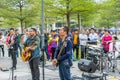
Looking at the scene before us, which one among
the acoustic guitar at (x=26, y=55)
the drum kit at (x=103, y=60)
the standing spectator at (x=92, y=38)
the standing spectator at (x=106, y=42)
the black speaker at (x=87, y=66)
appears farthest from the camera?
the standing spectator at (x=92, y=38)

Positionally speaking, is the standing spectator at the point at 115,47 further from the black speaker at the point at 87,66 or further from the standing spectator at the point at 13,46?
the standing spectator at the point at 13,46

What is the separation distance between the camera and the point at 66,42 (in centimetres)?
866

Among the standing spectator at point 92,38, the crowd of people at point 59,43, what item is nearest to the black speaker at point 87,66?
the crowd of people at point 59,43

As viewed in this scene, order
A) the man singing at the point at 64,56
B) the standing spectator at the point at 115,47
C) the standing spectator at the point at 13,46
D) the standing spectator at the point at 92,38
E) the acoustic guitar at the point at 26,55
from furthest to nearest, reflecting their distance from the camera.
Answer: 1. the standing spectator at the point at 92,38
2. the standing spectator at the point at 13,46
3. the standing spectator at the point at 115,47
4. the acoustic guitar at the point at 26,55
5. the man singing at the point at 64,56

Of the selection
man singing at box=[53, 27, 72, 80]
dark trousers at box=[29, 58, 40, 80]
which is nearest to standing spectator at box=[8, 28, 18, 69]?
dark trousers at box=[29, 58, 40, 80]

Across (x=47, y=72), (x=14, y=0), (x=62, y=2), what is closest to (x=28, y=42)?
(x=47, y=72)

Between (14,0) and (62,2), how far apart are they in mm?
8850

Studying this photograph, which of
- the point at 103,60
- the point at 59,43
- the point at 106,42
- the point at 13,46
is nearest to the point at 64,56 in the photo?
the point at 59,43

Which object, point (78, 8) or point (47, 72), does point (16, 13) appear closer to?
point (78, 8)

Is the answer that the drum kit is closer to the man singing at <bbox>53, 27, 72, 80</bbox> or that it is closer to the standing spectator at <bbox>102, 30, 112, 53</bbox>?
the standing spectator at <bbox>102, 30, 112, 53</bbox>

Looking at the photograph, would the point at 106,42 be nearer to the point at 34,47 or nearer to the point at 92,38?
the point at 92,38

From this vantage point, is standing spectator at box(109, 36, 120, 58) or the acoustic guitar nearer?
the acoustic guitar

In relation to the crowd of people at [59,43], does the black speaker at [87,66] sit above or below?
below

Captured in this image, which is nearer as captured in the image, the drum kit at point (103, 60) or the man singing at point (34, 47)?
the man singing at point (34, 47)
